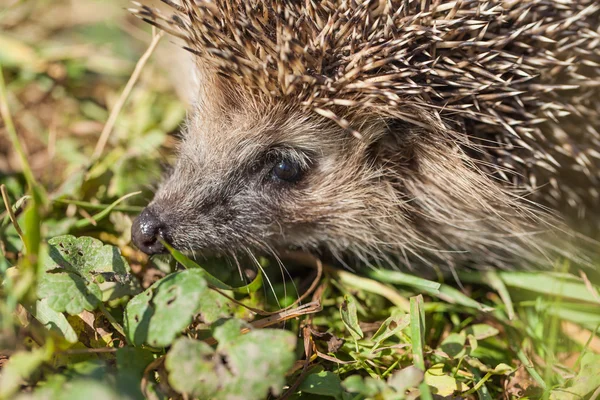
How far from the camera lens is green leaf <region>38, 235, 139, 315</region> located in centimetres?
125

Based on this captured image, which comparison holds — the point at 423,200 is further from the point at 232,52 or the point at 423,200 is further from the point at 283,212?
the point at 232,52

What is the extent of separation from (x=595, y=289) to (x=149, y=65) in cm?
185

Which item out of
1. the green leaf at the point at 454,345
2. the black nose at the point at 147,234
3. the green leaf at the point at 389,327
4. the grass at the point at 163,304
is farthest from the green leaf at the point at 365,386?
the black nose at the point at 147,234

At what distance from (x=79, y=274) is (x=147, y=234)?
30 cm

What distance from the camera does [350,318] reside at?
1.53 metres

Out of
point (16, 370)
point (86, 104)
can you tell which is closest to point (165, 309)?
point (16, 370)

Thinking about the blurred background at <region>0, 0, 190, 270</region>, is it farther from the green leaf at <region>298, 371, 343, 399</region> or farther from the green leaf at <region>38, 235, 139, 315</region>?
the green leaf at <region>298, 371, 343, 399</region>

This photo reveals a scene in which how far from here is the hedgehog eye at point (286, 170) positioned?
5.80 ft

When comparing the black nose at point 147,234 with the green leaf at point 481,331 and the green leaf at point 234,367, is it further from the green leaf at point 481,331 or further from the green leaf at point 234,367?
the green leaf at point 481,331

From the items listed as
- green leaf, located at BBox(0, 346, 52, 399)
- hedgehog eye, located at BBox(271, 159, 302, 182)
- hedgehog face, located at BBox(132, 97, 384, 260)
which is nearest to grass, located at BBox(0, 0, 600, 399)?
green leaf, located at BBox(0, 346, 52, 399)

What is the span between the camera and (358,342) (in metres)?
1.53

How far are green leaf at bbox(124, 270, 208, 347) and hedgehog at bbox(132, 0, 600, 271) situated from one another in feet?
1.34

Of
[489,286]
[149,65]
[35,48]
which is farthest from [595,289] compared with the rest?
[35,48]

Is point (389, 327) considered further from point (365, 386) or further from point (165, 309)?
point (165, 309)
